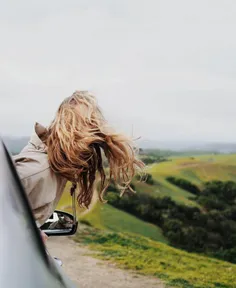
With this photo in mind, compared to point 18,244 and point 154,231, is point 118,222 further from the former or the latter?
point 18,244

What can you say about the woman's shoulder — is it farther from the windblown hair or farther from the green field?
the green field

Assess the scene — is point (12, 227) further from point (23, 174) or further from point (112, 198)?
point (112, 198)

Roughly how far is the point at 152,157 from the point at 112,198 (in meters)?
0.64

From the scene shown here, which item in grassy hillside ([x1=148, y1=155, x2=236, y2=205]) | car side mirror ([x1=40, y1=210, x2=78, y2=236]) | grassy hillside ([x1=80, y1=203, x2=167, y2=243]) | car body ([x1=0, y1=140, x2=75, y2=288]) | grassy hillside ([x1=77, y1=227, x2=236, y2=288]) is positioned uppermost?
car body ([x1=0, y1=140, x2=75, y2=288])

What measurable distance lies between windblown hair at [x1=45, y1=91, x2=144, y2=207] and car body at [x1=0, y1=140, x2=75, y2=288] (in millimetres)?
411

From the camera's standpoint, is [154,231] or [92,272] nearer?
[92,272]

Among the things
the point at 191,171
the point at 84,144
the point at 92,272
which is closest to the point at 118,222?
the point at 191,171

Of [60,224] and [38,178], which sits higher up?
[38,178]

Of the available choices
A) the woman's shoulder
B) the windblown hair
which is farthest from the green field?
the woman's shoulder

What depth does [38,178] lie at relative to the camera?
1.55m

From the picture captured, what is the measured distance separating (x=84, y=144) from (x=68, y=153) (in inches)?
→ 1.9

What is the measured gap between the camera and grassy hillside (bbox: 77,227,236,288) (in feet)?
17.3

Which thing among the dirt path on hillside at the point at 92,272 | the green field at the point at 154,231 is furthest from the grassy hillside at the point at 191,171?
the dirt path on hillside at the point at 92,272

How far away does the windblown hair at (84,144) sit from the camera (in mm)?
1617
